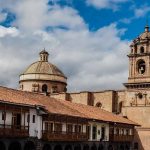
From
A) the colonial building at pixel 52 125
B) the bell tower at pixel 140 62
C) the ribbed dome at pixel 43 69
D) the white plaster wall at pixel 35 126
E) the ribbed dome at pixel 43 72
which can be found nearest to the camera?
the colonial building at pixel 52 125

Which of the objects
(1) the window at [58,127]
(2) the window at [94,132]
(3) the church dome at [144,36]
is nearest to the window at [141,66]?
(3) the church dome at [144,36]

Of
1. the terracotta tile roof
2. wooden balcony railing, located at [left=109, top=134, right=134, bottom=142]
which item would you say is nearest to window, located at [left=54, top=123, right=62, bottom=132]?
the terracotta tile roof

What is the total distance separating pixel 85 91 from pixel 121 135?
15.2 meters

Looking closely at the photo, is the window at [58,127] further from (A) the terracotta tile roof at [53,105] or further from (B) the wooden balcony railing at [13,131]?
(B) the wooden balcony railing at [13,131]

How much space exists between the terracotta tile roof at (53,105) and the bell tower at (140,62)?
18.6 feet

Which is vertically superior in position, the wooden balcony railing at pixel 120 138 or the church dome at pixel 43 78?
the church dome at pixel 43 78

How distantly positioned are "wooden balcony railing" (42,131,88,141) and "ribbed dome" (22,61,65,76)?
1117 inches

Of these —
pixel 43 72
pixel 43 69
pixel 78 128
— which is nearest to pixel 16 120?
pixel 78 128

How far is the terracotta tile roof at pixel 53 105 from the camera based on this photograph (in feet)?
120

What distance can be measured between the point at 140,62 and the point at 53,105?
20.7 metres

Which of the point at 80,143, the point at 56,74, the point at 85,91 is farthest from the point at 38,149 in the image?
the point at 56,74

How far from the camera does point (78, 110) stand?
154ft

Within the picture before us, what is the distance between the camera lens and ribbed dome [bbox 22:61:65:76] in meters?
72.2

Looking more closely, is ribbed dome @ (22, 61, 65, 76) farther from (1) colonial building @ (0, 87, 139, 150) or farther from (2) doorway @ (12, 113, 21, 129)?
(2) doorway @ (12, 113, 21, 129)
